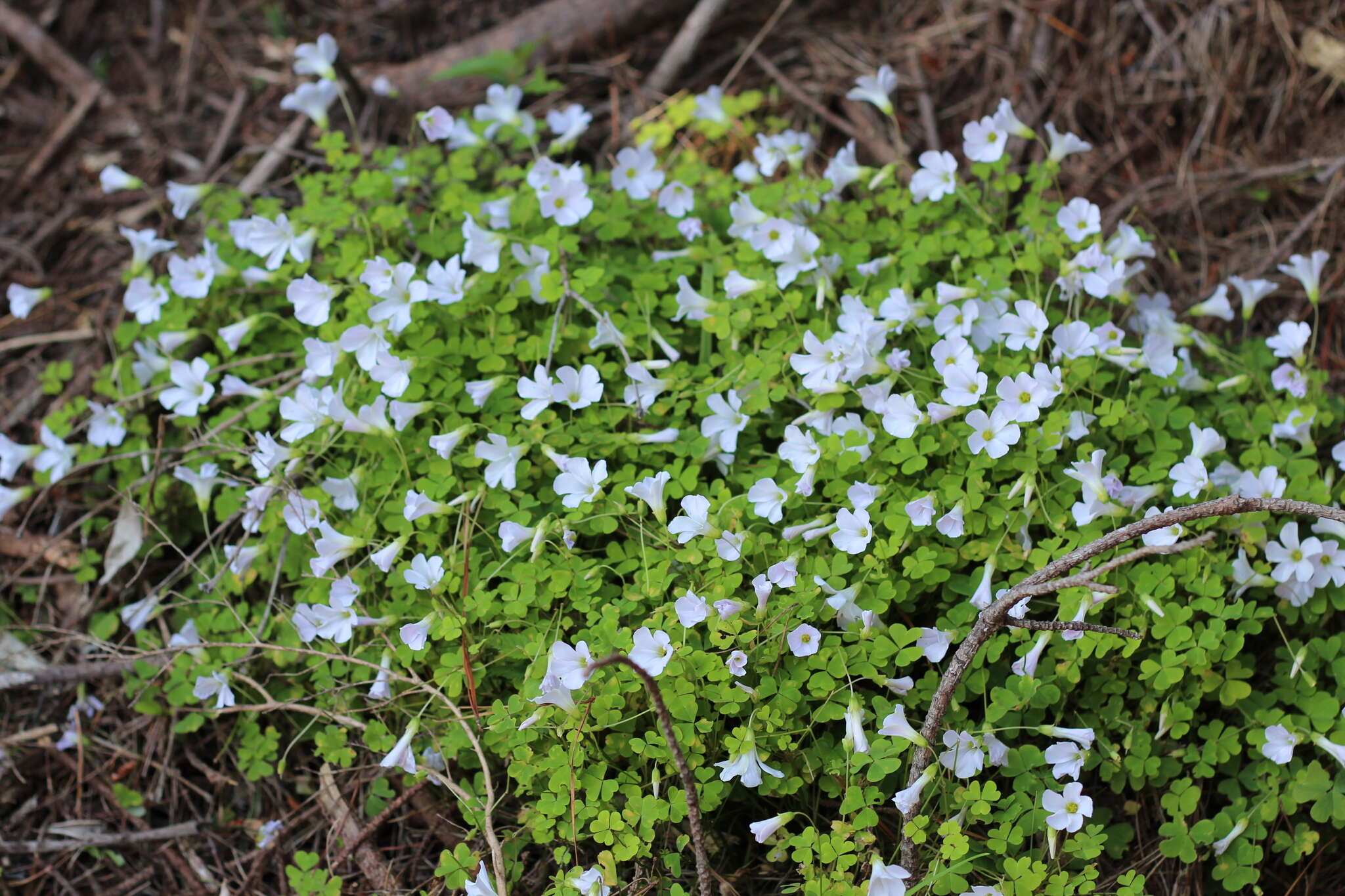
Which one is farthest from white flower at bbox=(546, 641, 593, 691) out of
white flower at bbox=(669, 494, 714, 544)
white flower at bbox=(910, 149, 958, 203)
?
white flower at bbox=(910, 149, 958, 203)

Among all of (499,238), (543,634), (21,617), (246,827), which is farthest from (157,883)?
(499,238)

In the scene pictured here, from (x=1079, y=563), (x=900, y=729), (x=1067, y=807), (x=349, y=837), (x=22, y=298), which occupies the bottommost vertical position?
(x=349, y=837)

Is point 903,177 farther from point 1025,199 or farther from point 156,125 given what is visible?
point 156,125

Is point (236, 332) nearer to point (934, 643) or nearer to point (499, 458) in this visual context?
point (499, 458)

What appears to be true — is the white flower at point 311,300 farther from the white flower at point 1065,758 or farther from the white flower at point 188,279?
the white flower at point 1065,758

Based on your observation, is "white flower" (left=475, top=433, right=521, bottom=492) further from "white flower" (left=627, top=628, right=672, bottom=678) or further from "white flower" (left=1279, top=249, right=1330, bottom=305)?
"white flower" (left=1279, top=249, right=1330, bottom=305)

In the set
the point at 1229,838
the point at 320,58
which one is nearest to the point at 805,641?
the point at 1229,838
